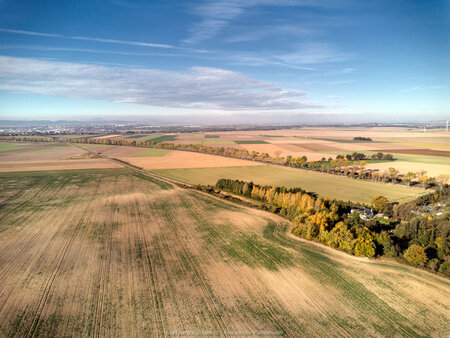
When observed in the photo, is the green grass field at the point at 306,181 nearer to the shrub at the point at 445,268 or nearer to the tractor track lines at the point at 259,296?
the shrub at the point at 445,268

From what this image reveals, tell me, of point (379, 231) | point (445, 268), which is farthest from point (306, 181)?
point (445, 268)

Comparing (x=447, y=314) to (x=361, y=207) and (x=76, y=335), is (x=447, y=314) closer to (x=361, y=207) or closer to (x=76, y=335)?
(x=361, y=207)

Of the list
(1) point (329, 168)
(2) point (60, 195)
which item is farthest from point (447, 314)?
(2) point (60, 195)

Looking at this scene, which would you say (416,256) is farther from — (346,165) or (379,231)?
(346,165)

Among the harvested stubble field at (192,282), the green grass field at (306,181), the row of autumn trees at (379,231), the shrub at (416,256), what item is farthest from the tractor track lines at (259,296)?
the green grass field at (306,181)

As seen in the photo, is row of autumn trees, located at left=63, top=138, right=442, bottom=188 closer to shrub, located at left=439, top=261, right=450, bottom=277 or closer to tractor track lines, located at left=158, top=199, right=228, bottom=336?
shrub, located at left=439, top=261, right=450, bottom=277

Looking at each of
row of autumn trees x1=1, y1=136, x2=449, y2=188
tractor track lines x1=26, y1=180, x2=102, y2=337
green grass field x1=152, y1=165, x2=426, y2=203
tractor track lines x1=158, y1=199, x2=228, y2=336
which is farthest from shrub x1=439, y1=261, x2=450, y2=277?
row of autumn trees x1=1, y1=136, x2=449, y2=188
